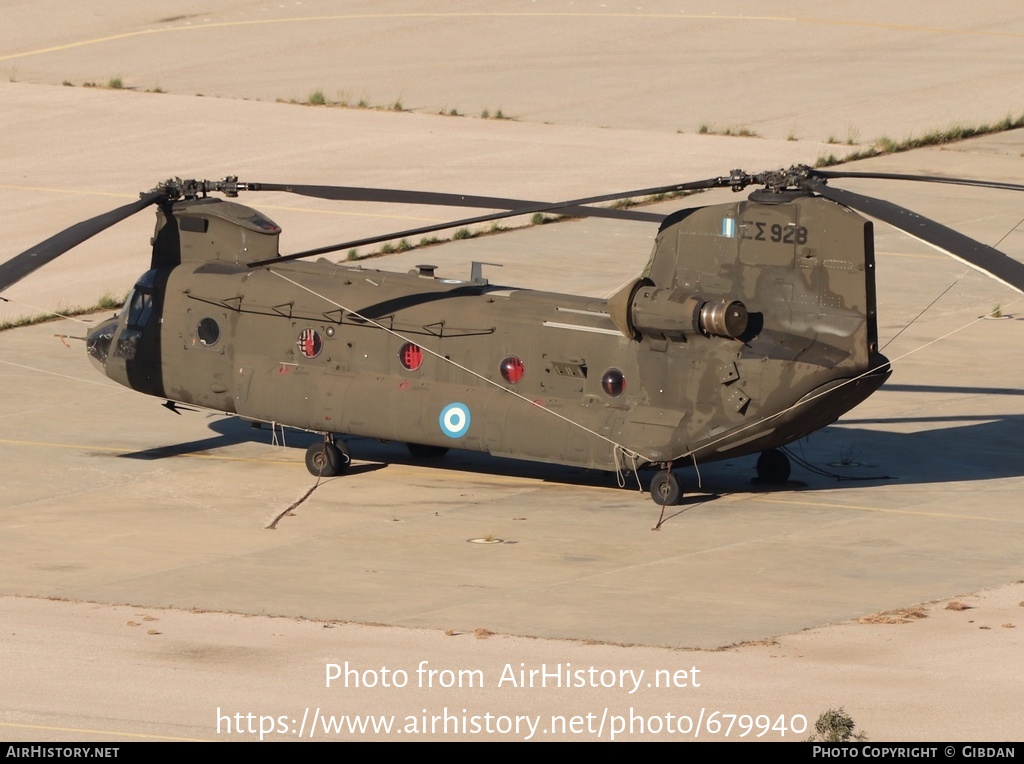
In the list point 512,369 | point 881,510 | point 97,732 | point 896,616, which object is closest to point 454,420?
point 512,369

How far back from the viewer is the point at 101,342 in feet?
91.1

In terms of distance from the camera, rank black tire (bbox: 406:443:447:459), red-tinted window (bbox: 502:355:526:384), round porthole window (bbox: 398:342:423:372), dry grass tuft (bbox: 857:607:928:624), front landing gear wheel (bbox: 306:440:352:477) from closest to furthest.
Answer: dry grass tuft (bbox: 857:607:928:624) → red-tinted window (bbox: 502:355:526:384) → round porthole window (bbox: 398:342:423:372) → front landing gear wheel (bbox: 306:440:352:477) → black tire (bbox: 406:443:447:459)

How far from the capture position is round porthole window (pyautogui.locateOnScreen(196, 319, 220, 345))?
2681 cm

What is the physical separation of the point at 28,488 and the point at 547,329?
24.3 ft

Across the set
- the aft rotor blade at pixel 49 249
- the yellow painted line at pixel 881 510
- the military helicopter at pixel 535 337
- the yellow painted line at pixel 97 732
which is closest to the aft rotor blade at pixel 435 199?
the military helicopter at pixel 535 337

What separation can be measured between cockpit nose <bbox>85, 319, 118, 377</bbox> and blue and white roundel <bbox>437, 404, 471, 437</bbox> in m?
5.71

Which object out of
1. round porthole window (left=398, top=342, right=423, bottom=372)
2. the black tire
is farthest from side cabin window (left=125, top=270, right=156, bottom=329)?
the black tire

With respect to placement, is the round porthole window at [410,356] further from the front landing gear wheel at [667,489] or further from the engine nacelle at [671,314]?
the front landing gear wheel at [667,489]

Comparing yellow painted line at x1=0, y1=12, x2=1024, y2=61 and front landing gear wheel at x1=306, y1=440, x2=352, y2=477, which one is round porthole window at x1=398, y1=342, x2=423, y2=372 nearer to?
front landing gear wheel at x1=306, y1=440, x2=352, y2=477

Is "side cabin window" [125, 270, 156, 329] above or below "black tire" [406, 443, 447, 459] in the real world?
above

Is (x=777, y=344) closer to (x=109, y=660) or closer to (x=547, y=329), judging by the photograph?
(x=547, y=329)

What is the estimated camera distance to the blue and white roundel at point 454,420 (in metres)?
24.9

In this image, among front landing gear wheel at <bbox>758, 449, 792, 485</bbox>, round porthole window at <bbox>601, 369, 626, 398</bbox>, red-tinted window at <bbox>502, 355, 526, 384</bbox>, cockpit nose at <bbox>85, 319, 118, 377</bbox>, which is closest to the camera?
round porthole window at <bbox>601, 369, 626, 398</bbox>

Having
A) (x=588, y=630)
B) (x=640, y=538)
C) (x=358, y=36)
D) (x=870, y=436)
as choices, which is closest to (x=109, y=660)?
(x=588, y=630)
